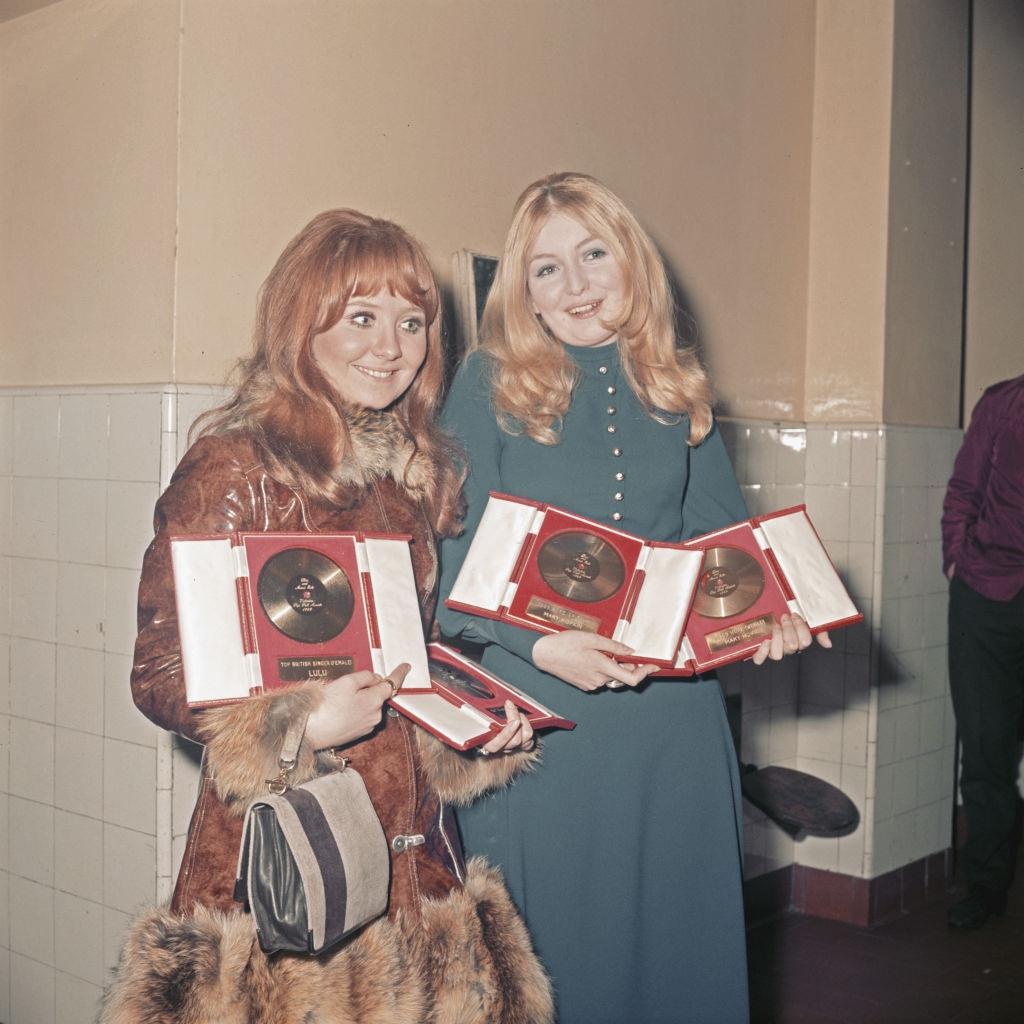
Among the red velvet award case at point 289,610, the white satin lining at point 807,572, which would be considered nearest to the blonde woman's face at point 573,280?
the white satin lining at point 807,572

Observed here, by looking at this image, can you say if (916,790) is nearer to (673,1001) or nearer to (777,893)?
(777,893)

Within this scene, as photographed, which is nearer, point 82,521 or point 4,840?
point 82,521

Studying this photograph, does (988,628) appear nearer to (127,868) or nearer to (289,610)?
(127,868)

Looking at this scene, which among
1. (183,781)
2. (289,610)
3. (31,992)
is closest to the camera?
(289,610)

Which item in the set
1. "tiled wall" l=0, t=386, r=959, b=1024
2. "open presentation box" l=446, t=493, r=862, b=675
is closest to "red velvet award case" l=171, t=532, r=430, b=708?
"open presentation box" l=446, t=493, r=862, b=675

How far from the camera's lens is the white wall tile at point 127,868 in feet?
8.79

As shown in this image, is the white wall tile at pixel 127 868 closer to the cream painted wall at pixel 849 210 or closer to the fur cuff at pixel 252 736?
the fur cuff at pixel 252 736

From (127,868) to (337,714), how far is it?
→ 4.12 feet

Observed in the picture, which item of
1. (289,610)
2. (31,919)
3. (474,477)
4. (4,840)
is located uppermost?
(474,477)

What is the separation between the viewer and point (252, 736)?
1721 mm

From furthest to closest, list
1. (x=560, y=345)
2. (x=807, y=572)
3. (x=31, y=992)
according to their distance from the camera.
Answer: (x=31, y=992)
(x=560, y=345)
(x=807, y=572)

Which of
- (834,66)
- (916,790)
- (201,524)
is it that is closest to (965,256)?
(834,66)

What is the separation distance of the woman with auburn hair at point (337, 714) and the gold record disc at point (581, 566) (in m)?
0.20

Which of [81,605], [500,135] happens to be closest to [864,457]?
[500,135]
